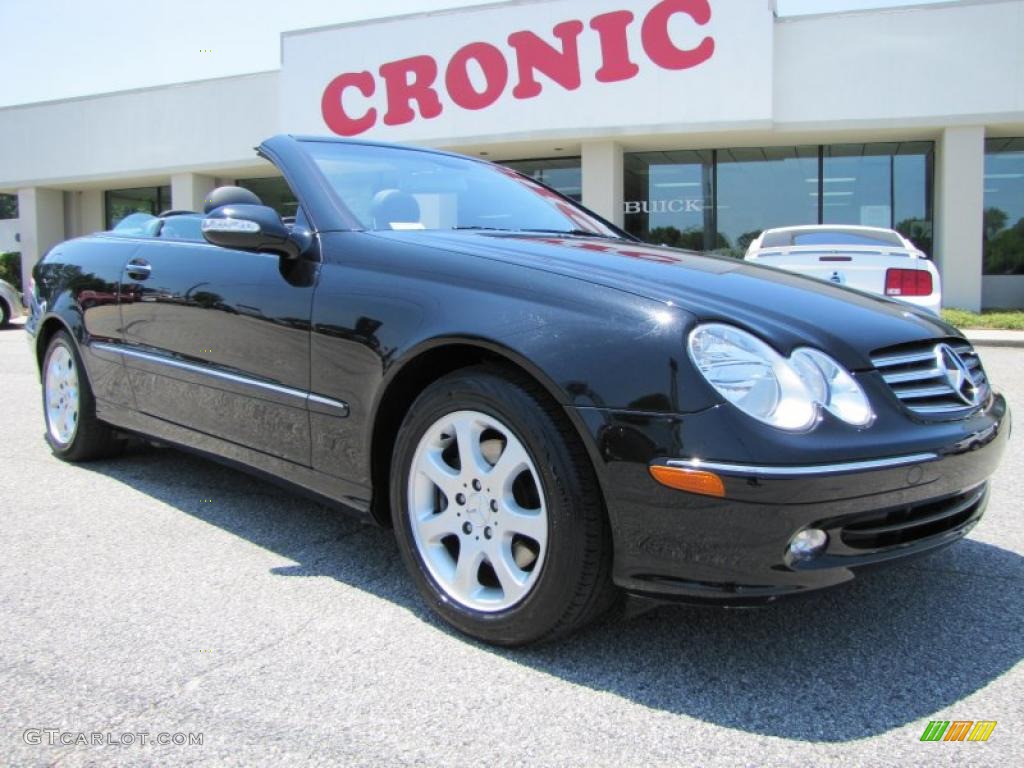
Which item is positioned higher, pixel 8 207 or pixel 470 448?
pixel 8 207

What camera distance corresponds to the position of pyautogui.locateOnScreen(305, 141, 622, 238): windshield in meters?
3.15

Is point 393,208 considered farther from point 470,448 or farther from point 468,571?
point 468,571

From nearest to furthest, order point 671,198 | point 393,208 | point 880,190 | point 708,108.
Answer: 1. point 393,208
2. point 708,108
3. point 880,190
4. point 671,198

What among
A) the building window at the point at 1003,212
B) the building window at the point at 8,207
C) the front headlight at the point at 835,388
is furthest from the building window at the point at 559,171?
the building window at the point at 8,207

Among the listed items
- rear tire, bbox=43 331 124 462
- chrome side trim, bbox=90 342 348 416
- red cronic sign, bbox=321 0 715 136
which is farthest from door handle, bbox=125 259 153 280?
red cronic sign, bbox=321 0 715 136

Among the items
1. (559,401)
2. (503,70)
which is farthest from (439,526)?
(503,70)

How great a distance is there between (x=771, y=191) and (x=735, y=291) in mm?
15816

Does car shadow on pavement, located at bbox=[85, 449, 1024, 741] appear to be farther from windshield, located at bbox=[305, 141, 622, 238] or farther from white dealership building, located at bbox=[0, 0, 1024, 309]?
white dealership building, located at bbox=[0, 0, 1024, 309]

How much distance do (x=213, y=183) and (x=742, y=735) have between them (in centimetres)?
2195

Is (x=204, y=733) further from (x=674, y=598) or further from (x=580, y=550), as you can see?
(x=674, y=598)

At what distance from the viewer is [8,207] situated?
2562 centimetres

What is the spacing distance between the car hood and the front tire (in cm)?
41

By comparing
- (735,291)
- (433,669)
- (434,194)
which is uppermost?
(434,194)

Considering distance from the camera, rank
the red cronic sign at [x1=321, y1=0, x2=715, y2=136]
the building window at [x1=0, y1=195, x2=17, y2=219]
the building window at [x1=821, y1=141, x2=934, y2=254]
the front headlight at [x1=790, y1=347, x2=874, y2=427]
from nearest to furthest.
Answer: the front headlight at [x1=790, y1=347, x2=874, y2=427]
the red cronic sign at [x1=321, y1=0, x2=715, y2=136]
the building window at [x1=821, y1=141, x2=934, y2=254]
the building window at [x1=0, y1=195, x2=17, y2=219]
